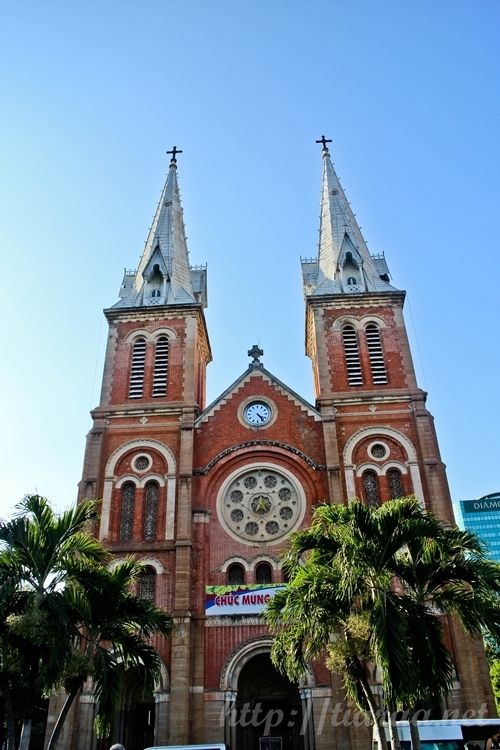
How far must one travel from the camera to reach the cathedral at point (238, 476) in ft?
76.8

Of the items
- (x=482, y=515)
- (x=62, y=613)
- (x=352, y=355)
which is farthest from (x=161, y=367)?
(x=482, y=515)

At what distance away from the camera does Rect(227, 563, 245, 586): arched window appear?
25.8 m

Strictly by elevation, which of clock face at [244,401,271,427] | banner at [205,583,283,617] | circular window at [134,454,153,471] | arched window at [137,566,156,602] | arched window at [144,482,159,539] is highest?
clock face at [244,401,271,427]

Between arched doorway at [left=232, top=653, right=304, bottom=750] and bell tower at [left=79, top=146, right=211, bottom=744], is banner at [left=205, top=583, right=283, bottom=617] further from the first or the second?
arched doorway at [left=232, top=653, right=304, bottom=750]

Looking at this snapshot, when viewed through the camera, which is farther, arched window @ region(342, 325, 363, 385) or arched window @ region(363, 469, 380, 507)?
arched window @ region(342, 325, 363, 385)

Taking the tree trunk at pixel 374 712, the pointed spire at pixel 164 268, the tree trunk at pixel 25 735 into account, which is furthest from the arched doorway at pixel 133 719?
the pointed spire at pixel 164 268

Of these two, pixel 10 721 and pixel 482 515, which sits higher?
pixel 482 515

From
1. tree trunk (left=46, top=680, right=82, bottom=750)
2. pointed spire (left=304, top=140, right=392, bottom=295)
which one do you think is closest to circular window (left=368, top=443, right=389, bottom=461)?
pointed spire (left=304, top=140, right=392, bottom=295)

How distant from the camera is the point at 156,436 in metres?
29.3

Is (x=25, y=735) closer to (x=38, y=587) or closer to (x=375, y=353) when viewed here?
(x=38, y=587)

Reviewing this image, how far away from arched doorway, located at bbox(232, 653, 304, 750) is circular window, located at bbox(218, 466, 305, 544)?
192 inches

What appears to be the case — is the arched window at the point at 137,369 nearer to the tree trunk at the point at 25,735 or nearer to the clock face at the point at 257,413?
the clock face at the point at 257,413

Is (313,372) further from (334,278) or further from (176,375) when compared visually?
(176,375)

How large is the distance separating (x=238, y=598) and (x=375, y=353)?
13.6 m
